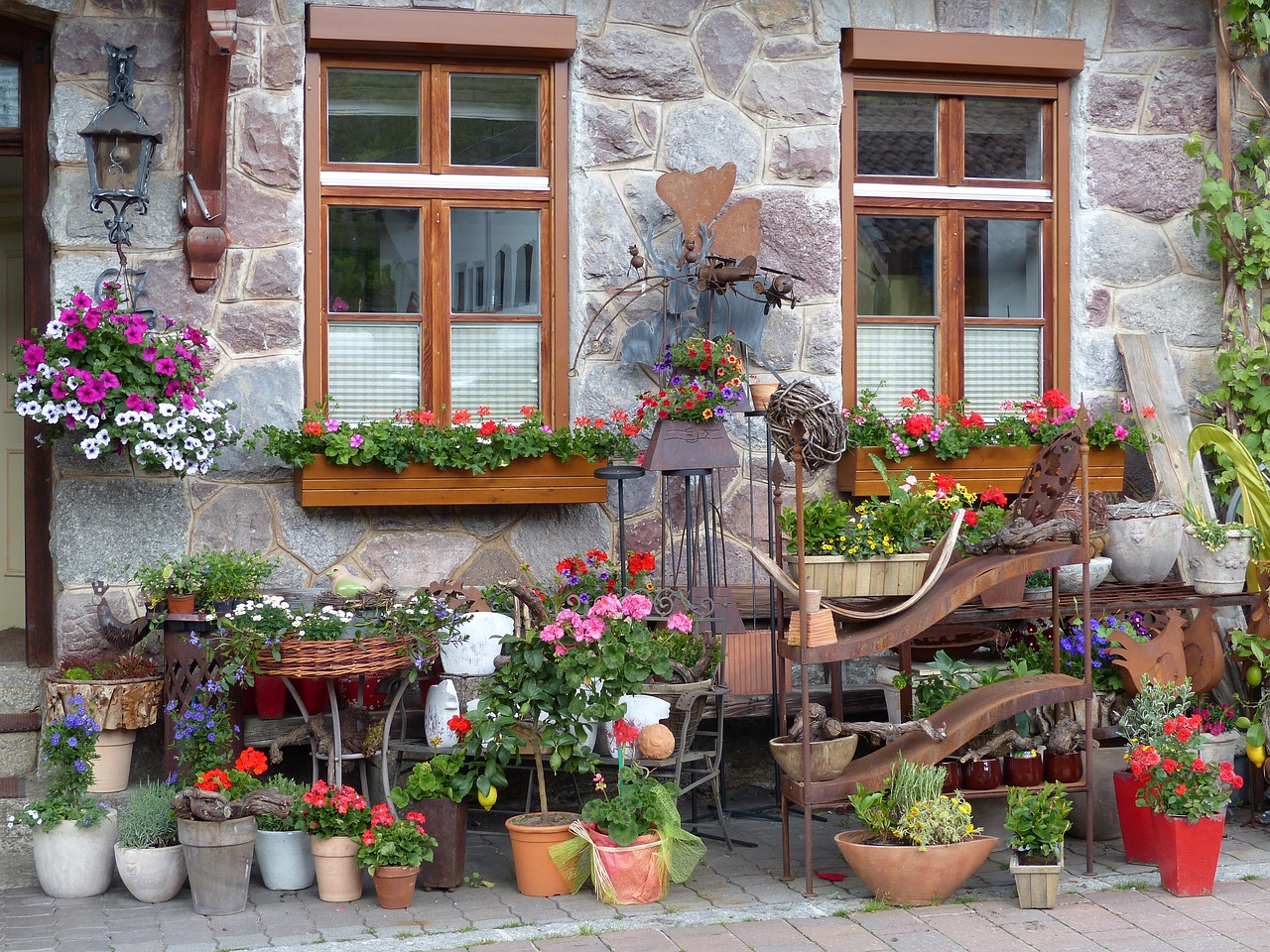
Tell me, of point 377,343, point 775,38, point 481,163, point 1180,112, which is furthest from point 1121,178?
point 377,343

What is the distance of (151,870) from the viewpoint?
4.54 meters

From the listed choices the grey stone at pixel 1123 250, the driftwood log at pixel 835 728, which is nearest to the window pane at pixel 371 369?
the driftwood log at pixel 835 728

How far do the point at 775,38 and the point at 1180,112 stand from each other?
6.05 ft

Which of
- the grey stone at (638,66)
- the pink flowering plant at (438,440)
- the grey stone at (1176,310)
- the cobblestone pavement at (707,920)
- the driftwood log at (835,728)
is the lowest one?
the cobblestone pavement at (707,920)

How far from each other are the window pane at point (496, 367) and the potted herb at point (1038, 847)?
2.57 meters

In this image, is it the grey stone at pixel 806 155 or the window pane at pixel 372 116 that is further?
the grey stone at pixel 806 155

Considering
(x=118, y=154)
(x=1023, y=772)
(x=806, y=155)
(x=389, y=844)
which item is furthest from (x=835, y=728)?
(x=118, y=154)

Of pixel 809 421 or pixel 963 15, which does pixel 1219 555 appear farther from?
pixel 963 15

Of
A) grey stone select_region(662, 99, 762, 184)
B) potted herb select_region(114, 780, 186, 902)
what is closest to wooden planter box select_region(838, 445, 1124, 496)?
grey stone select_region(662, 99, 762, 184)

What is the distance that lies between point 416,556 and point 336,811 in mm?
1407

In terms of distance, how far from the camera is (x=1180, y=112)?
6.34 meters

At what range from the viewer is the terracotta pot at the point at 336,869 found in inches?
179

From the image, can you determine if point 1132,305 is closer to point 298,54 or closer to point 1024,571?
point 1024,571

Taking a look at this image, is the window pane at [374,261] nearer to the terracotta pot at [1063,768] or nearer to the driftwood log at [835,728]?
the driftwood log at [835,728]
